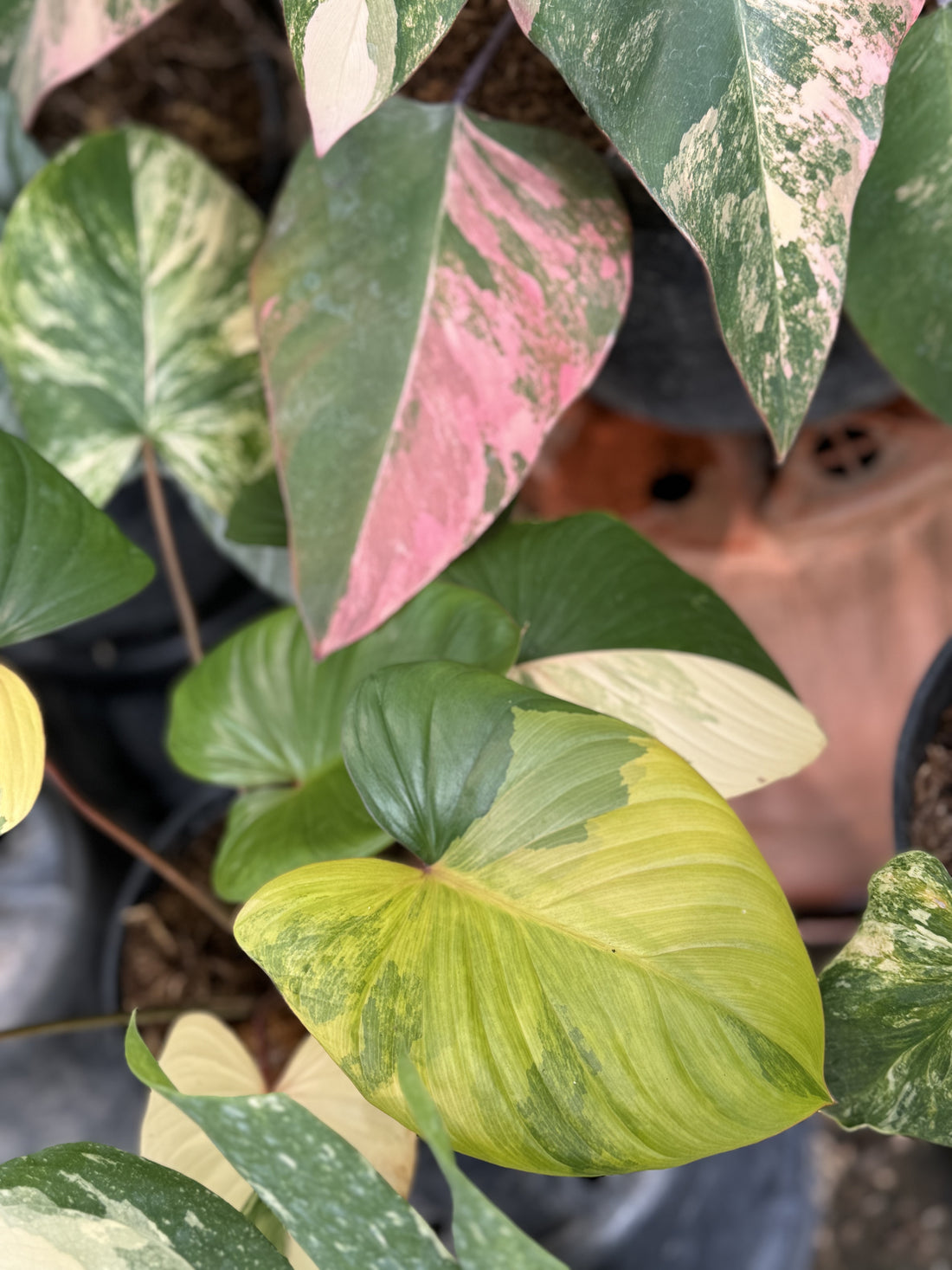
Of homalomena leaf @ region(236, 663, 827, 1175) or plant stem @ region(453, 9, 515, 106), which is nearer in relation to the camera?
homalomena leaf @ region(236, 663, 827, 1175)

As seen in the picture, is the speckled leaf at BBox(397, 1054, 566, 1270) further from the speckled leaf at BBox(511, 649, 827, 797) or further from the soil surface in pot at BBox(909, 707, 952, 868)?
the soil surface in pot at BBox(909, 707, 952, 868)

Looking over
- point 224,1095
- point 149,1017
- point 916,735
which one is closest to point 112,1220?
point 224,1095

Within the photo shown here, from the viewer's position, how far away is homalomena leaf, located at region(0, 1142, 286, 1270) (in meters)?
0.38

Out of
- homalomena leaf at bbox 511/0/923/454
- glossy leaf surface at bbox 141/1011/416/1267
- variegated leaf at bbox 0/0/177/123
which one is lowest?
glossy leaf surface at bbox 141/1011/416/1267

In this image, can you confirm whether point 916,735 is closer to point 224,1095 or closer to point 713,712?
point 713,712

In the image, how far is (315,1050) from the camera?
55cm

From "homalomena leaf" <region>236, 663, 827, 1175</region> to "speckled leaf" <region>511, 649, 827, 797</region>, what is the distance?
0.10 m

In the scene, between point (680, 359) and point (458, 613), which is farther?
point (680, 359)

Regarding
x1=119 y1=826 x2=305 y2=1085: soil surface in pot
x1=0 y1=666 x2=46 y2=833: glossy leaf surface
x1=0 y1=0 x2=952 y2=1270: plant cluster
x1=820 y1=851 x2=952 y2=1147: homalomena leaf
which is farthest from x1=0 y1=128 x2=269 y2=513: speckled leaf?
x1=820 y1=851 x2=952 y2=1147: homalomena leaf

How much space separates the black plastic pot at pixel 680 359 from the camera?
2.11 ft

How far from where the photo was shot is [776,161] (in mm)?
390

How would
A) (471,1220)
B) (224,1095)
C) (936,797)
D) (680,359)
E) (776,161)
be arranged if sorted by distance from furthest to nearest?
(680,359), (936,797), (224,1095), (776,161), (471,1220)

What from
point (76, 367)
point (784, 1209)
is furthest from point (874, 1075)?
point (76, 367)

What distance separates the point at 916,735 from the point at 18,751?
48cm
